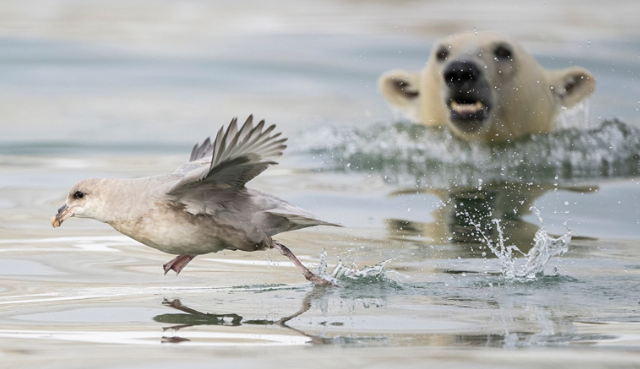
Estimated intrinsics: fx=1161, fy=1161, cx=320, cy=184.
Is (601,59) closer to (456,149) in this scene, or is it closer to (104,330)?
(456,149)

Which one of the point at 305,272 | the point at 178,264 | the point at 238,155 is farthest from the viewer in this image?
the point at 178,264

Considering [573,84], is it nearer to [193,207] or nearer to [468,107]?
[468,107]

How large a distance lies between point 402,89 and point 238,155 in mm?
4889

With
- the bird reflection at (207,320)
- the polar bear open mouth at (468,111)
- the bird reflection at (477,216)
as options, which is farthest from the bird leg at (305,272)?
the polar bear open mouth at (468,111)

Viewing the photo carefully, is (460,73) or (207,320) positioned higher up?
(460,73)

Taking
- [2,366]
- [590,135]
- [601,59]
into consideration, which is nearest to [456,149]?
[590,135]

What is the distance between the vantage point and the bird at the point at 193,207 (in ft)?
16.1

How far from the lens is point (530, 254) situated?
5.93 meters

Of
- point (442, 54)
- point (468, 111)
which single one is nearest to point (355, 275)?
point (468, 111)

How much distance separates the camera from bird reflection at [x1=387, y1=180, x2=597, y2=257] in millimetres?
6598

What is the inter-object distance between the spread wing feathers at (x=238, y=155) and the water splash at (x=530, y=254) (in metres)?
1.41

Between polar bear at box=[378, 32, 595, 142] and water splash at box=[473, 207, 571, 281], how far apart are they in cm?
203

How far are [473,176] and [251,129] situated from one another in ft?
13.4

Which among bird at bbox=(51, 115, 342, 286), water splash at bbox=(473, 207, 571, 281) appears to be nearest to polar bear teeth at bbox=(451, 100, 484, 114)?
water splash at bbox=(473, 207, 571, 281)
